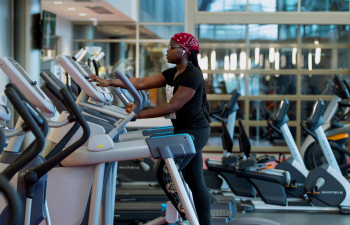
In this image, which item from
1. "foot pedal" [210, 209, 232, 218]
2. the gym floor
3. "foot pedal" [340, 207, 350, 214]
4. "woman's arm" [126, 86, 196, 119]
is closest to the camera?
"woman's arm" [126, 86, 196, 119]

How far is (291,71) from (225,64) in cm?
139

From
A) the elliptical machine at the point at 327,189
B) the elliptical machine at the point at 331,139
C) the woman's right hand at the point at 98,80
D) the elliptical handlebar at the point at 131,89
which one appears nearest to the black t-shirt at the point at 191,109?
the elliptical handlebar at the point at 131,89

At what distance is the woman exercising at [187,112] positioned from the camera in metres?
2.17

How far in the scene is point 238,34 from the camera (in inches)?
331

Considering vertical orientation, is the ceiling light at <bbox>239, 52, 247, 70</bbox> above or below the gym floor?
above

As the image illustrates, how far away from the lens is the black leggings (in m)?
2.21

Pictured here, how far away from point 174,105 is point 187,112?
0.14m

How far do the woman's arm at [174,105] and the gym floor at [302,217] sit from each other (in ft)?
6.42

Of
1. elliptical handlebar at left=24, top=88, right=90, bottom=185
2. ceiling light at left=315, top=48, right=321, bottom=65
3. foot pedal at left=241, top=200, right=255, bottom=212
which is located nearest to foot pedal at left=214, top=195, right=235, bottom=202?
foot pedal at left=241, top=200, right=255, bottom=212

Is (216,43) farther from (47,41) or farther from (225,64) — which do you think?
(47,41)

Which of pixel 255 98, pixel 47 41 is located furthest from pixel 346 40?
pixel 47 41

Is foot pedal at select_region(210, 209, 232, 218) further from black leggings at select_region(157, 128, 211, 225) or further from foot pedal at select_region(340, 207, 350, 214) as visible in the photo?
foot pedal at select_region(340, 207, 350, 214)

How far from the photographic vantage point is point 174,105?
2146 mm

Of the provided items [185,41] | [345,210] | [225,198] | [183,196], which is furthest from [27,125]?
[345,210]
